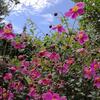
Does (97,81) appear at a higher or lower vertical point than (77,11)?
lower

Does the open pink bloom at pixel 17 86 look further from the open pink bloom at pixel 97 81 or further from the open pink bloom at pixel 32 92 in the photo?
the open pink bloom at pixel 97 81

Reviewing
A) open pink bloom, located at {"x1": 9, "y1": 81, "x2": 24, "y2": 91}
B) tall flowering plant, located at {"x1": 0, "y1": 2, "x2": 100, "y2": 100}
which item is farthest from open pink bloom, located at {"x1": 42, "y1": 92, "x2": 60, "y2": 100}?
open pink bloom, located at {"x1": 9, "y1": 81, "x2": 24, "y2": 91}

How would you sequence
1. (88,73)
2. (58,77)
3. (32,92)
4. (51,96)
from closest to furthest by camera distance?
(51,96) → (88,73) → (32,92) → (58,77)

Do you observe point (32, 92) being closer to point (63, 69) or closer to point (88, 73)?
point (63, 69)

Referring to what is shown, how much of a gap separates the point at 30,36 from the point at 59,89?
672 centimetres

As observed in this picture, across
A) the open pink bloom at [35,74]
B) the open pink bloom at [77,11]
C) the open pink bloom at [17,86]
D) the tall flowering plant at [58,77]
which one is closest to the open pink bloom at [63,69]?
the tall flowering plant at [58,77]

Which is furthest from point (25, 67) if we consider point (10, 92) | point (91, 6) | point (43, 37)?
point (91, 6)

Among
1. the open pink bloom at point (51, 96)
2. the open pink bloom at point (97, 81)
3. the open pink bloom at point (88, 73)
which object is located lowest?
the open pink bloom at point (51, 96)

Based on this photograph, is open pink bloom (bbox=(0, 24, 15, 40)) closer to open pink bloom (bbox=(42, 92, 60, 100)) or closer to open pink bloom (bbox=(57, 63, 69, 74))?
open pink bloom (bbox=(57, 63, 69, 74))

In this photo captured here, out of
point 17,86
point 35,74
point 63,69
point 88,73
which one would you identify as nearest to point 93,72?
point 88,73

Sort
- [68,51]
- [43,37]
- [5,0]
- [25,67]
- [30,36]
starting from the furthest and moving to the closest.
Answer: [5,0]
[30,36]
[43,37]
[68,51]
[25,67]

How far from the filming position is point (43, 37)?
10.5 metres

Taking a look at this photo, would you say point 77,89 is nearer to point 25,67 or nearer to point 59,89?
point 59,89

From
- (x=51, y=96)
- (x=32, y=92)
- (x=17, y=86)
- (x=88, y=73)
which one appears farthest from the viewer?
(x=17, y=86)
